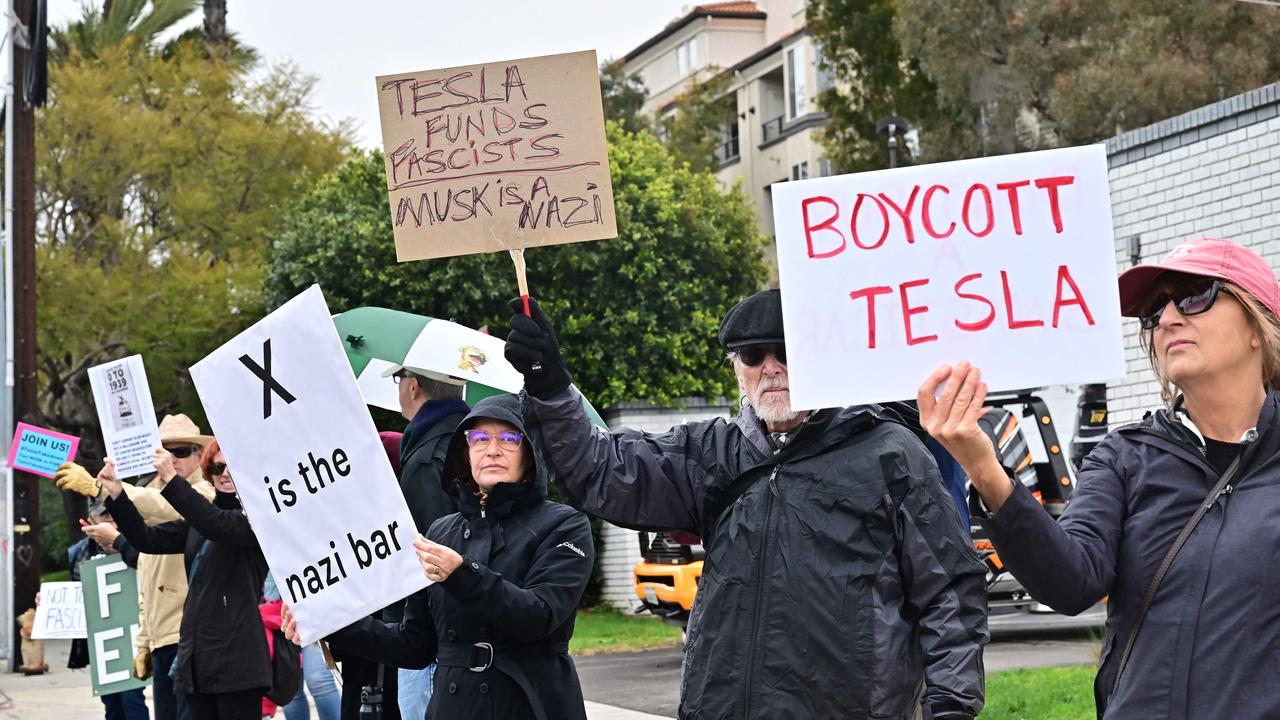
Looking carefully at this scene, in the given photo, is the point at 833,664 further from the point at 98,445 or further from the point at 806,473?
the point at 98,445

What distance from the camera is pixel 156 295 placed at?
29719 mm

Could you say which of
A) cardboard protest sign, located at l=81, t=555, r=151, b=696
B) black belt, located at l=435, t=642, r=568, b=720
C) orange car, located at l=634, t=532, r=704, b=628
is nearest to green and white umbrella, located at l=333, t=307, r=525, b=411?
black belt, located at l=435, t=642, r=568, b=720

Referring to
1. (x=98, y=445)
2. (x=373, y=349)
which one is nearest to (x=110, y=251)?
(x=98, y=445)

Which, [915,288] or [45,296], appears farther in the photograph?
[45,296]

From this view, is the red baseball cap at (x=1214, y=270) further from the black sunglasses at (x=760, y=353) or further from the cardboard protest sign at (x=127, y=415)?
the cardboard protest sign at (x=127, y=415)

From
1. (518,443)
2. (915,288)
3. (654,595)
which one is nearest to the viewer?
(915,288)

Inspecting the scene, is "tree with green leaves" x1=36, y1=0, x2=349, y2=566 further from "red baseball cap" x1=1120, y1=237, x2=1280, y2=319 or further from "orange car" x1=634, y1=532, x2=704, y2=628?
"red baseball cap" x1=1120, y1=237, x2=1280, y2=319

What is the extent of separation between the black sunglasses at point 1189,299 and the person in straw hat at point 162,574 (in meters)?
5.83

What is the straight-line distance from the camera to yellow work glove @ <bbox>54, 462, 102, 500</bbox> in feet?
26.7

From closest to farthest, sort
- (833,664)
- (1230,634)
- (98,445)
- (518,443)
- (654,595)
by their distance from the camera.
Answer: (1230,634) → (833,664) → (518,443) → (654,595) → (98,445)

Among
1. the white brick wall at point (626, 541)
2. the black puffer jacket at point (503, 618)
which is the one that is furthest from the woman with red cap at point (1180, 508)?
the white brick wall at point (626, 541)

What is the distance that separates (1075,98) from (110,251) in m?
18.1

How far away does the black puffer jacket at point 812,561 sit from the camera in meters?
3.82

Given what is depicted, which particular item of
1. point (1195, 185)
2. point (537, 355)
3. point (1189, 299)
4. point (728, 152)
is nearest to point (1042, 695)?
point (1195, 185)
